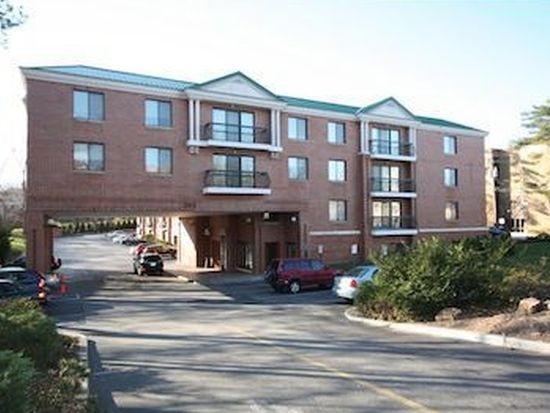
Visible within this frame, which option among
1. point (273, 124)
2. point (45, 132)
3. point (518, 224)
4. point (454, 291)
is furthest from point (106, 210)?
point (518, 224)

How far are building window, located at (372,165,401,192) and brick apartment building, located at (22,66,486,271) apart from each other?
12 cm

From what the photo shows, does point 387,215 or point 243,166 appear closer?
point 243,166

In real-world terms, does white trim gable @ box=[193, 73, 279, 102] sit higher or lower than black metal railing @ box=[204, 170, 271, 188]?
higher

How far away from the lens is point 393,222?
4694 centimetres

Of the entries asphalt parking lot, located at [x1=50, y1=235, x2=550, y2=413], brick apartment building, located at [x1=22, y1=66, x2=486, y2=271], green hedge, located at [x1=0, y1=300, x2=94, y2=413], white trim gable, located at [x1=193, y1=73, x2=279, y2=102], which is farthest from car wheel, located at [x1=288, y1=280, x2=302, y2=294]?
green hedge, located at [x1=0, y1=300, x2=94, y2=413]

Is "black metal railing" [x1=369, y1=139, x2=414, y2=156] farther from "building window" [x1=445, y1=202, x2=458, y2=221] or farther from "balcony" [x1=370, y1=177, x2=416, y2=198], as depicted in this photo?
"building window" [x1=445, y1=202, x2=458, y2=221]

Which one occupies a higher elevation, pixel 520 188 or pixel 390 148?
pixel 390 148

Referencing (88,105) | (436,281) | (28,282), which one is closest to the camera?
(436,281)

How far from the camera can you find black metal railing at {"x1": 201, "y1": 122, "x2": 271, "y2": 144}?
121ft

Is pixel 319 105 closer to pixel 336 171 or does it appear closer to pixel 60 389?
pixel 336 171

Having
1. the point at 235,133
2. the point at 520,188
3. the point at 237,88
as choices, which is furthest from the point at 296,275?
the point at 520,188

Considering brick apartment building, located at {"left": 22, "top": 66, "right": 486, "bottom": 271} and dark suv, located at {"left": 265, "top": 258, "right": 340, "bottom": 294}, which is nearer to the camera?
dark suv, located at {"left": 265, "top": 258, "right": 340, "bottom": 294}

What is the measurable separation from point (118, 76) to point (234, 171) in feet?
28.1

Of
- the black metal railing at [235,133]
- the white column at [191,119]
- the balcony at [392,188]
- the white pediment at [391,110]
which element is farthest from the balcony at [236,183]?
the white pediment at [391,110]
